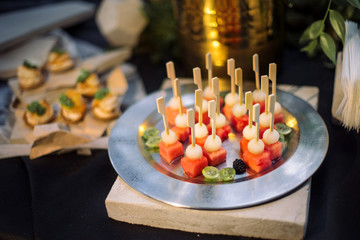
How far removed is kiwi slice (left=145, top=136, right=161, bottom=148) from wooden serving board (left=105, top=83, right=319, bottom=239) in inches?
7.9

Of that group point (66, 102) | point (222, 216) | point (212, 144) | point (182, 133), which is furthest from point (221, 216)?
point (66, 102)

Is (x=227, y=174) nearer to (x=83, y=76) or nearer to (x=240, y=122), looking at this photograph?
(x=240, y=122)

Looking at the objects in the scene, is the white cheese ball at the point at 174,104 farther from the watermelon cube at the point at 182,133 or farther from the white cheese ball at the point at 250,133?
the white cheese ball at the point at 250,133

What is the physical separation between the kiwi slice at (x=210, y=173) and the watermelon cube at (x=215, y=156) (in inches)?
1.2

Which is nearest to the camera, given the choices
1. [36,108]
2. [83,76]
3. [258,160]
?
[258,160]

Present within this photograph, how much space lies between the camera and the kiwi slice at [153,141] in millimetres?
1392

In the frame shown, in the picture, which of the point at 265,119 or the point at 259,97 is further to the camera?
the point at 259,97

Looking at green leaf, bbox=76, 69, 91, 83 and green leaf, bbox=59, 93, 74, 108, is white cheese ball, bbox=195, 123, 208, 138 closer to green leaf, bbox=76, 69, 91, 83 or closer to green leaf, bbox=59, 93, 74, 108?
green leaf, bbox=59, 93, 74, 108

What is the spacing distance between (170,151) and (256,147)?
308 mm

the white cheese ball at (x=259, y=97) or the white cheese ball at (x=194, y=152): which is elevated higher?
the white cheese ball at (x=259, y=97)

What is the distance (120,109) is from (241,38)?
2.29 feet

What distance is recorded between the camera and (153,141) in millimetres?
1409

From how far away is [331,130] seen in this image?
152 cm

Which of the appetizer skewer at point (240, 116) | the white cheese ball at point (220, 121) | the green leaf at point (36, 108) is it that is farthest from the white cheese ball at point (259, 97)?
the green leaf at point (36, 108)
